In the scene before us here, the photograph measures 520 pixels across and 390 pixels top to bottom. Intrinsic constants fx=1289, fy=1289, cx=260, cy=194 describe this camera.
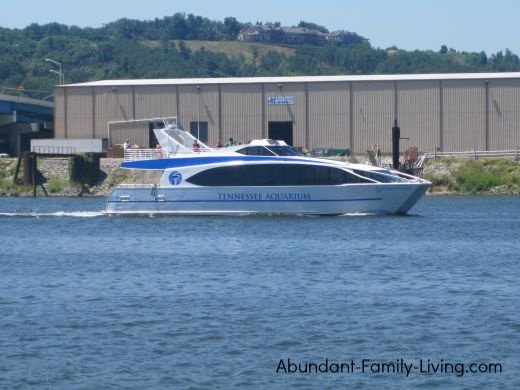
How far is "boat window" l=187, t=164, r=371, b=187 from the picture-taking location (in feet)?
161

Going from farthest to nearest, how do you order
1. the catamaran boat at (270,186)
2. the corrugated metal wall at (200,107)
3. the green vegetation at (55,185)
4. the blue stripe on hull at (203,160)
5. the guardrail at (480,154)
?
the corrugated metal wall at (200,107)
the green vegetation at (55,185)
the guardrail at (480,154)
the blue stripe on hull at (203,160)
the catamaran boat at (270,186)

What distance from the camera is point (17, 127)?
96.5 meters

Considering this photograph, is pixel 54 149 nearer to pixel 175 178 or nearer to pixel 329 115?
pixel 329 115

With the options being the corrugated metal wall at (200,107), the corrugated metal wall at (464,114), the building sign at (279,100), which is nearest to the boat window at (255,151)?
the corrugated metal wall at (464,114)

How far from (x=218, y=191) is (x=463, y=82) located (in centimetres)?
2851

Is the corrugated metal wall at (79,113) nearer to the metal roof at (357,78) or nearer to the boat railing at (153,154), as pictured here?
the metal roof at (357,78)

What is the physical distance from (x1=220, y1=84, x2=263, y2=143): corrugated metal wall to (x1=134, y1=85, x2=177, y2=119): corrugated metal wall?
3381mm

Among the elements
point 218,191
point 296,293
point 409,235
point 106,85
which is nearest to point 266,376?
point 296,293

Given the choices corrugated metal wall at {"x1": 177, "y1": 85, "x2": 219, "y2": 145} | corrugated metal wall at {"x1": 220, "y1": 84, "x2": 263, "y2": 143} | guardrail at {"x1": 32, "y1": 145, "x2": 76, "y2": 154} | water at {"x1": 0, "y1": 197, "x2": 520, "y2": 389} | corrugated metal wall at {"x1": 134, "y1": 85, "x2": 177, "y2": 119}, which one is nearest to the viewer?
water at {"x1": 0, "y1": 197, "x2": 520, "y2": 389}

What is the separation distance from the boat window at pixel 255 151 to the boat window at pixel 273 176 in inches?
30.0

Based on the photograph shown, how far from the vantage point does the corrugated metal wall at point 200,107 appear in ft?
256

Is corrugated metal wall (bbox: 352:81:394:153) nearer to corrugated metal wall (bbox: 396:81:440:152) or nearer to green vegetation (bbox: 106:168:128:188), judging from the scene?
corrugated metal wall (bbox: 396:81:440:152)

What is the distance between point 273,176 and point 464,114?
27.6m

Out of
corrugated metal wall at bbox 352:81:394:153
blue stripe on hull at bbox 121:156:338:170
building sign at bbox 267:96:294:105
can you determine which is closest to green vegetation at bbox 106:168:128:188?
building sign at bbox 267:96:294:105
